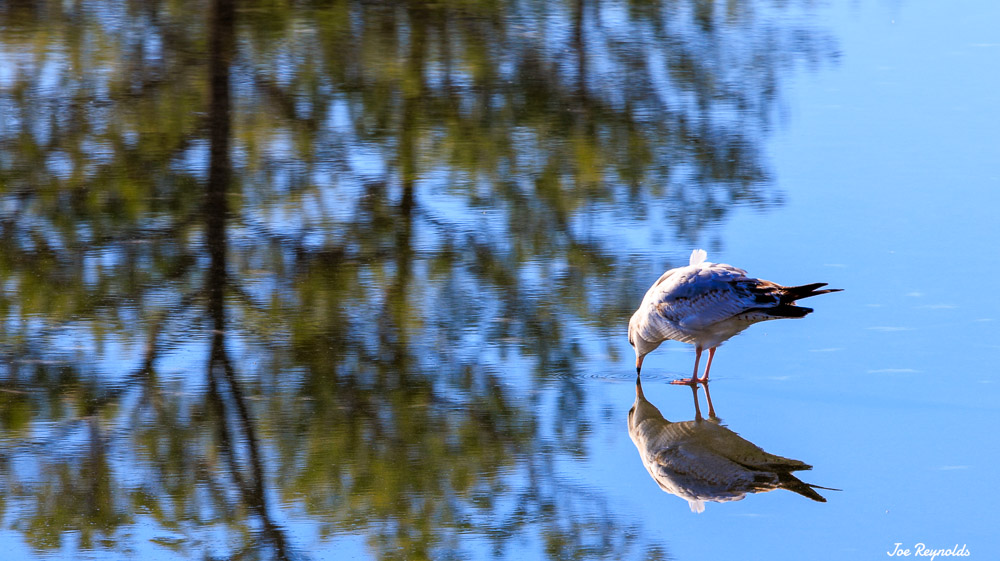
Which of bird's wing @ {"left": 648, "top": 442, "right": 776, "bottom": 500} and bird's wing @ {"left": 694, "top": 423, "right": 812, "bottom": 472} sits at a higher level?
bird's wing @ {"left": 694, "top": 423, "right": 812, "bottom": 472}

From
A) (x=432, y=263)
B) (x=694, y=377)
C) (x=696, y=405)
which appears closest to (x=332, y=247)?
(x=432, y=263)

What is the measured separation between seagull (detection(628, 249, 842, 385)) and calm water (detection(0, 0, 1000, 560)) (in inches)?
9.3

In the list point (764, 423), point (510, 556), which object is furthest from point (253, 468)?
point (764, 423)

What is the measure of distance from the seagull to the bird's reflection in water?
453mm

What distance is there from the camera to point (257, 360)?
6215 mm

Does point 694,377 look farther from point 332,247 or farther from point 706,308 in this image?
point 332,247

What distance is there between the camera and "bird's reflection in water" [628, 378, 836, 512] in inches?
199

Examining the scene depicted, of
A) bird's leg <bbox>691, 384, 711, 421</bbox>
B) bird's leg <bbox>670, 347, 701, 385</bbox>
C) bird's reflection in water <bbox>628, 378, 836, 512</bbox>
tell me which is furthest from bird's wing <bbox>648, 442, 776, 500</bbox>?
bird's leg <bbox>670, 347, 701, 385</bbox>

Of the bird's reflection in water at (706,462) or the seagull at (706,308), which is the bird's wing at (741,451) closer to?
the bird's reflection in water at (706,462)

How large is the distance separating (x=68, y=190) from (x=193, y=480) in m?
3.95

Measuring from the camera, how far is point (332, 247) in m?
7.69

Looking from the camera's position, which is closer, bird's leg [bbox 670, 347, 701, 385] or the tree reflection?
Answer: the tree reflection

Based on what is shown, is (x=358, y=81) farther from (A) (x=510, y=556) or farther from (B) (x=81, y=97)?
(A) (x=510, y=556)

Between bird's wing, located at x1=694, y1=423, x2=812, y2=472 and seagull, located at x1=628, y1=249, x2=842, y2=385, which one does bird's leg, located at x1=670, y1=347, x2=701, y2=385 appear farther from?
bird's wing, located at x1=694, y1=423, x2=812, y2=472
